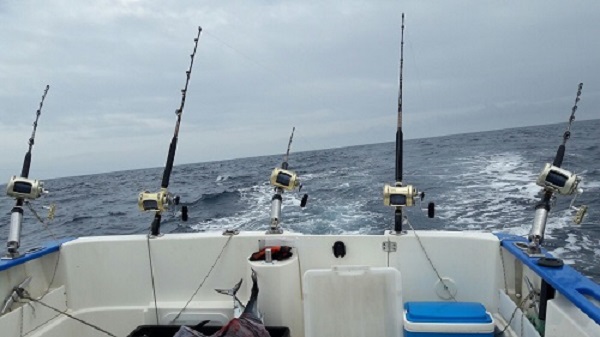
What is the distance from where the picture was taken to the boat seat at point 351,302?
2.28 m

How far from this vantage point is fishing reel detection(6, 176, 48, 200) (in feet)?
8.88

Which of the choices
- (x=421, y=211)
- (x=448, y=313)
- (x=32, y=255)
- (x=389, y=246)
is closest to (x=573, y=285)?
(x=448, y=313)

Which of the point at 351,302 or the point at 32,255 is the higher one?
the point at 32,255

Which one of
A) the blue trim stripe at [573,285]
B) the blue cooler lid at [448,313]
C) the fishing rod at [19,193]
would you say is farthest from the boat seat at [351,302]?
the fishing rod at [19,193]

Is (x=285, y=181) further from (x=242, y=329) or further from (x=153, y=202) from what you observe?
(x=242, y=329)

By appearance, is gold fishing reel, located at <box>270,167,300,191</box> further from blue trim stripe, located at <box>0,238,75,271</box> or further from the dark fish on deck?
blue trim stripe, located at <box>0,238,75,271</box>

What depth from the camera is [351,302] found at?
2.32 metres

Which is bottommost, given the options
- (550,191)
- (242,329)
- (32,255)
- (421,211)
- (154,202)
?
(421,211)

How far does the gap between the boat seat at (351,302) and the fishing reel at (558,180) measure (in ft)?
3.18

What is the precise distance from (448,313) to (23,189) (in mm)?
2754

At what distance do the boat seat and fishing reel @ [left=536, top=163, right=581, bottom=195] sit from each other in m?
0.97

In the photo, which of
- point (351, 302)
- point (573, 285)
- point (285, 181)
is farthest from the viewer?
point (285, 181)

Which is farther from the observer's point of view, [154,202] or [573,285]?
[154,202]

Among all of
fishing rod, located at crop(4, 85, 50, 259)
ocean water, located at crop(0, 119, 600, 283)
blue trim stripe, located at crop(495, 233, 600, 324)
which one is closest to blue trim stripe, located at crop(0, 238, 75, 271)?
fishing rod, located at crop(4, 85, 50, 259)
